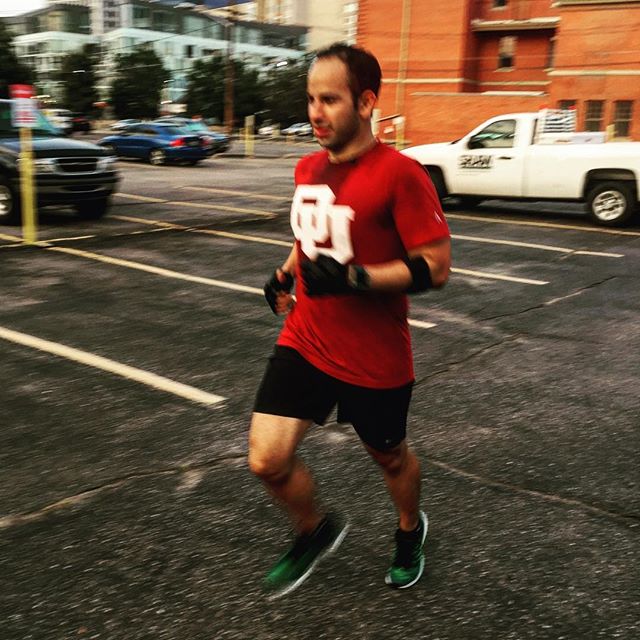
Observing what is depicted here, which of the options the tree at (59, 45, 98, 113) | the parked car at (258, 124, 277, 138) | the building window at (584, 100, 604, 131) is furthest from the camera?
the tree at (59, 45, 98, 113)

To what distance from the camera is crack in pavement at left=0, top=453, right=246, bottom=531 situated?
3.23m

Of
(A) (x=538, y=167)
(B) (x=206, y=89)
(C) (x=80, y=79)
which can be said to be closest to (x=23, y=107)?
(A) (x=538, y=167)

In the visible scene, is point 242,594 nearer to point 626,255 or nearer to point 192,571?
point 192,571

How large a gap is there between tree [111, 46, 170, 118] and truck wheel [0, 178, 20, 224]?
201ft

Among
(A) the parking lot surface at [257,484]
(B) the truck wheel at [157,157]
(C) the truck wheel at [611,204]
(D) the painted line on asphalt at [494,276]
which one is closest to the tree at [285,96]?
(B) the truck wheel at [157,157]

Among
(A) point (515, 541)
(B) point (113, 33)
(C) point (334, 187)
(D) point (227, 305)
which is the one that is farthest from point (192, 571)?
(B) point (113, 33)

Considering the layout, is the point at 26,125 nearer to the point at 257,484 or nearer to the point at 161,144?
the point at 257,484

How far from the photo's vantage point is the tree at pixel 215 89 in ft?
238

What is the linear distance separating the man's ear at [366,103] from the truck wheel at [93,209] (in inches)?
431

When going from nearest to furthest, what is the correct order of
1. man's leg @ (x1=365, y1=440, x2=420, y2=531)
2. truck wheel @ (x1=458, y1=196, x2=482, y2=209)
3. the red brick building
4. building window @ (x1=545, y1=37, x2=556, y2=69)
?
man's leg @ (x1=365, y1=440, x2=420, y2=531) → truck wheel @ (x1=458, y1=196, x2=482, y2=209) → the red brick building → building window @ (x1=545, y1=37, x2=556, y2=69)

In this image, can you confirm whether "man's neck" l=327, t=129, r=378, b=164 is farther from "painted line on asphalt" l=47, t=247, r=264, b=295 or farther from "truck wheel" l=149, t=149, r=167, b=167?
"truck wheel" l=149, t=149, r=167, b=167

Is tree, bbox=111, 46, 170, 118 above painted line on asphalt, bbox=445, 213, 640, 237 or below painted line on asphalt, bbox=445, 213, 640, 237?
above

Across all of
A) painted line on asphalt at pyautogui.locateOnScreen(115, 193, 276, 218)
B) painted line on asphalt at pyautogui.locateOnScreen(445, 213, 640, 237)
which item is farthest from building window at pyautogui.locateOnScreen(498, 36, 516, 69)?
painted line on asphalt at pyautogui.locateOnScreen(115, 193, 276, 218)

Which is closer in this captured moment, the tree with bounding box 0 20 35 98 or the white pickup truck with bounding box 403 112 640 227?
the white pickup truck with bounding box 403 112 640 227
